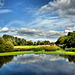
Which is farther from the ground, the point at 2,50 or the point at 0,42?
the point at 0,42

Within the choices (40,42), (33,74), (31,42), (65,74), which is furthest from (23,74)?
(40,42)

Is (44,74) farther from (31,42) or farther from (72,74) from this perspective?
(31,42)

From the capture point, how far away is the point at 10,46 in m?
46.2

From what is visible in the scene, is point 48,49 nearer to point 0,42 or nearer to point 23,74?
point 0,42

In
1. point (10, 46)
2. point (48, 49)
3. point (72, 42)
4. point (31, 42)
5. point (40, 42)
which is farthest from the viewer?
point (40, 42)

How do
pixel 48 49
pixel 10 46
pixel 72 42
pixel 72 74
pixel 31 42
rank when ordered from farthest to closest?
1. pixel 31 42
2. pixel 72 42
3. pixel 48 49
4. pixel 10 46
5. pixel 72 74

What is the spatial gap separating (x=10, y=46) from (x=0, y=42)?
16.0 feet

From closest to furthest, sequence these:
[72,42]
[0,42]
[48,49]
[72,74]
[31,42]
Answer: [72,74], [0,42], [48,49], [72,42], [31,42]

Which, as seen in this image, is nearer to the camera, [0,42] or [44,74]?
[44,74]

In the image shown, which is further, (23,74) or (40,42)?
(40,42)

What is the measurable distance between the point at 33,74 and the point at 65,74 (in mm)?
3858

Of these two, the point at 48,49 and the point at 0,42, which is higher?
the point at 0,42

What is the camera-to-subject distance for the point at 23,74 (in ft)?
46.0

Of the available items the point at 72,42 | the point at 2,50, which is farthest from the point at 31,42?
the point at 2,50
